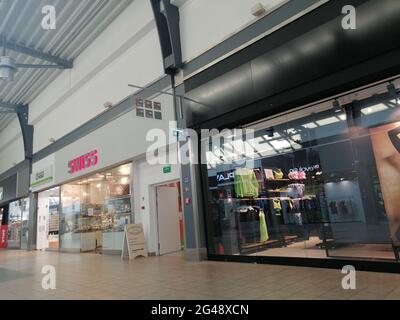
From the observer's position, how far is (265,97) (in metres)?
5.10

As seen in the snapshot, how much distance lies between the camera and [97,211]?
1048 centimetres

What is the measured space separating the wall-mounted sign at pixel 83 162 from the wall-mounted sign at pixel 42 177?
6.21ft

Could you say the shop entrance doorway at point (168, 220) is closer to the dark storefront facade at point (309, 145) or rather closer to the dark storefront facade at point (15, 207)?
the dark storefront facade at point (309, 145)

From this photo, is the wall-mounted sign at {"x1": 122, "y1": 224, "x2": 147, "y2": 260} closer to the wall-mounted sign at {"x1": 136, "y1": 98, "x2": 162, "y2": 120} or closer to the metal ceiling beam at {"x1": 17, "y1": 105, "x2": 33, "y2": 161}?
the wall-mounted sign at {"x1": 136, "y1": 98, "x2": 162, "y2": 120}

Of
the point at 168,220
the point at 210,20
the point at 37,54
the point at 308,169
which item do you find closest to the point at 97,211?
the point at 168,220

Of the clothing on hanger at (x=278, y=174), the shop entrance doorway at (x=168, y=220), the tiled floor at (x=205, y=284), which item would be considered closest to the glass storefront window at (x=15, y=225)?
the shop entrance doorway at (x=168, y=220)

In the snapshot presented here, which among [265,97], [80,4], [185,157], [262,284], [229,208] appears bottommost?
[262,284]

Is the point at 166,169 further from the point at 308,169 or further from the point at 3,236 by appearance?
the point at 3,236

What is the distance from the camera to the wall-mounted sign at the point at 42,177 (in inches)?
482

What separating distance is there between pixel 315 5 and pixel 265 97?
149 cm

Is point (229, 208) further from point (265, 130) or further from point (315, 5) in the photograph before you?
point (315, 5)

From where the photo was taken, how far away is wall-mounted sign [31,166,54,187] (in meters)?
12.2

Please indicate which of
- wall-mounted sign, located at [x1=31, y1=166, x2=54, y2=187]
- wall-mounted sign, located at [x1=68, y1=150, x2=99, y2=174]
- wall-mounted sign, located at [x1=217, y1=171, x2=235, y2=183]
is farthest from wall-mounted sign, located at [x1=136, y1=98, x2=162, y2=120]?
wall-mounted sign, located at [x1=31, y1=166, x2=54, y2=187]
